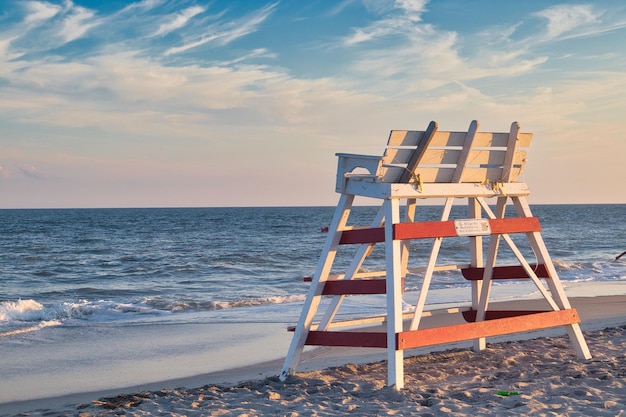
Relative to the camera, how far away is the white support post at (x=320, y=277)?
618 centimetres

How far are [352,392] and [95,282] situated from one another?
1562 centimetres

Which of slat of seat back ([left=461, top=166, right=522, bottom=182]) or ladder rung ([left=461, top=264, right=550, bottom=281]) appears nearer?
slat of seat back ([left=461, top=166, right=522, bottom=182])

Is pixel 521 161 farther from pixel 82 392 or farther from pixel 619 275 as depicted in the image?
pixel 619 275

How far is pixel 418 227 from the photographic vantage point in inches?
230

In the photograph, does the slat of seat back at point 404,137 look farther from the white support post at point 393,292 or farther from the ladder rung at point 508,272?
the ladder rung at point 508,272

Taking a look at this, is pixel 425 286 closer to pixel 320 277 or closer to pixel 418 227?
pixel 418 227

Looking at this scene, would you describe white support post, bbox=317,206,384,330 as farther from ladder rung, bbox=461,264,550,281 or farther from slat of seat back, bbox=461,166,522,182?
ladder rung, bbox=461,264,550,281

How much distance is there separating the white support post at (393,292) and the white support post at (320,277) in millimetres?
498

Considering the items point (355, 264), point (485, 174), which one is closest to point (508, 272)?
point (485, 174)

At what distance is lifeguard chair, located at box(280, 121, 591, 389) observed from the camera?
18.9 ft

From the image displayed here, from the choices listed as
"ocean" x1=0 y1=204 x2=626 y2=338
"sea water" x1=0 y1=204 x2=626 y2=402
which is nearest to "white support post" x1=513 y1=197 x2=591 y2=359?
"sea water" x1=0 y1=204 x2=626 y2=402

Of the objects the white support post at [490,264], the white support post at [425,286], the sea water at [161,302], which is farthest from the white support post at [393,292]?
the white support post at [490,264]

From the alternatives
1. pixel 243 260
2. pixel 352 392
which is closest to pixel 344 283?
pixel 352 392

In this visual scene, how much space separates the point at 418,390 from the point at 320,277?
4.10 ft
